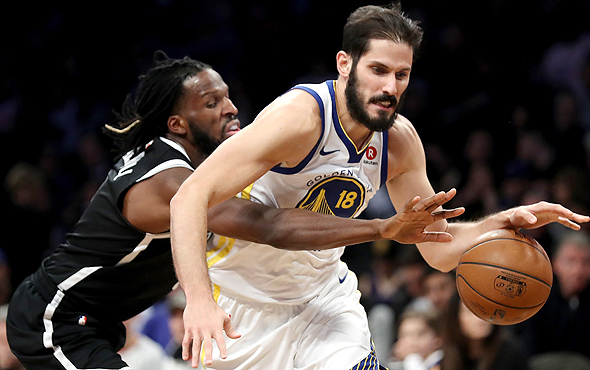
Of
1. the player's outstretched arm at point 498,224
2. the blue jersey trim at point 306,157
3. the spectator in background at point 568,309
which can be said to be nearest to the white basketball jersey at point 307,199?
the blue jersey trim at point 306,157

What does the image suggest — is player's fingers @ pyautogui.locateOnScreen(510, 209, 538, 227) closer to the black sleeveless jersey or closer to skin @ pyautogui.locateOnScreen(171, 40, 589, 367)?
skin @ pyautogui.locateOnScreen(171, 40, 589, 367)

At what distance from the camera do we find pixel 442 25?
918cm

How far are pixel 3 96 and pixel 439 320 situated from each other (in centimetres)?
897

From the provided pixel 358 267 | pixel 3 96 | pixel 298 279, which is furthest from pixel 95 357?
pixel 3 96

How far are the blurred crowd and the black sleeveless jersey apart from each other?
335 centimetres

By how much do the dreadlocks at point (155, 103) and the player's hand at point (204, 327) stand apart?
1596 millimetres

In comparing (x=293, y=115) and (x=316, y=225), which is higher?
(x=293, y=115)

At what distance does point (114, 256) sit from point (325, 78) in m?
6.28

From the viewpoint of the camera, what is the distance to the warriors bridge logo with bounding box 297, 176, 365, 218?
129 inches

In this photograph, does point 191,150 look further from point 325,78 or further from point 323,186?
point 325,78

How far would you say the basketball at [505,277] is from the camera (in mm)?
3010

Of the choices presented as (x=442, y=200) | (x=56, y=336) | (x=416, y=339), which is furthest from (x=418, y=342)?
(x=442, y=200)

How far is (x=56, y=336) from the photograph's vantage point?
3355 millimetres

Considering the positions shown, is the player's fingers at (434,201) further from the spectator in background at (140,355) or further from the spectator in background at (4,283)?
the spectator in background at (4,283)
